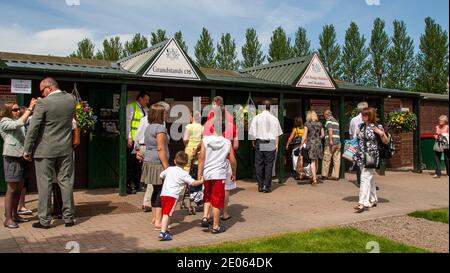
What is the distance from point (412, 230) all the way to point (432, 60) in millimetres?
27348

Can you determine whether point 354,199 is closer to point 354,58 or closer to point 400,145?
point 400,145

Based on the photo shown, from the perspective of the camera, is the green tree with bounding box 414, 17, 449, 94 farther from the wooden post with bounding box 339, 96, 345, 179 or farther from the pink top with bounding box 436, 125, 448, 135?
the wooden post with bounding box 339, 96, 345, 179

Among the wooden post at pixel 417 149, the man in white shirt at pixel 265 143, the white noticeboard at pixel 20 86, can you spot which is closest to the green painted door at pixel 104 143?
the white noticeboard at pixel 20 86

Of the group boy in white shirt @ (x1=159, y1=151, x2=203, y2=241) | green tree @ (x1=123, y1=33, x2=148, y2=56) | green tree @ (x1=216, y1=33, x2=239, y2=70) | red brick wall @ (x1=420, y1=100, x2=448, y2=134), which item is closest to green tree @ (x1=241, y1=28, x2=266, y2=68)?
green tree @ (x1=216, y1=33, x2=239, y2=70)

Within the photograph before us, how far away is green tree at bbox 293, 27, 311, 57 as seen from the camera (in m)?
33.6

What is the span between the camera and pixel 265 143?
29.5ft

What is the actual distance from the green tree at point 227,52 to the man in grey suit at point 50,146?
28805mm

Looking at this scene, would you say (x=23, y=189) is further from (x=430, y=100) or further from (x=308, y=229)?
(x=430, y=100)

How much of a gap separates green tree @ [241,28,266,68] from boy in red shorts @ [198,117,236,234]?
98.2ft

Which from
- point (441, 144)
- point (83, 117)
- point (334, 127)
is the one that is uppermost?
point (83, 117)

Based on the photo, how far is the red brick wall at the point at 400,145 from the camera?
1478 cm

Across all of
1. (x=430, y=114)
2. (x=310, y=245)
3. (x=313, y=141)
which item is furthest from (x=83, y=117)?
(x=430, y=114)

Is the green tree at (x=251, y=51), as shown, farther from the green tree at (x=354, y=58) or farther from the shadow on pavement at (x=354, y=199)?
the shadow on pavement at (x=354, y=199)

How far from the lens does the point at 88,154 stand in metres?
9.40
